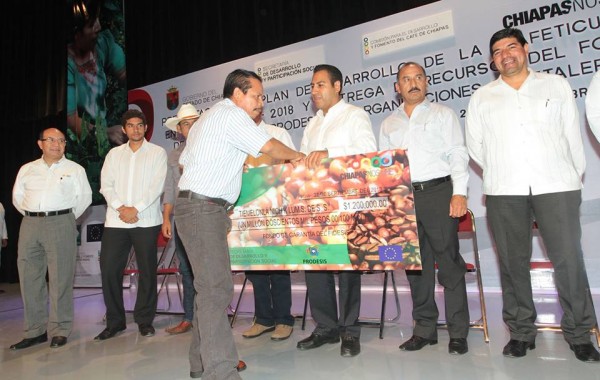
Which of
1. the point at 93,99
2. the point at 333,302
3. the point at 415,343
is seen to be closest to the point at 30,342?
the point at 333,302

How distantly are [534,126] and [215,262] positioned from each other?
6.32 ft

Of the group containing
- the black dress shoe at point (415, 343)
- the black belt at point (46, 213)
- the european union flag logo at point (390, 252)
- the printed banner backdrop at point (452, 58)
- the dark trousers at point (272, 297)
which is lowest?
the black dress shoe at point (415, 343)

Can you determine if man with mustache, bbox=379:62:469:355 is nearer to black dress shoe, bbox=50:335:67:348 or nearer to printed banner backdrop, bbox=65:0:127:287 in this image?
black dress shoe, bbox=50:335:67:348

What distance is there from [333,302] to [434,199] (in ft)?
3.15

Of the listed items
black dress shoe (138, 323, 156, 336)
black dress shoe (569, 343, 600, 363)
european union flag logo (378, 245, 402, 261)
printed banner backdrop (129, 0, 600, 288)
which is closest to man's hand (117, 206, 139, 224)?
black dress shoe (138, 323, 156, 336)

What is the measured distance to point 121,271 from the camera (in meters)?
3.79

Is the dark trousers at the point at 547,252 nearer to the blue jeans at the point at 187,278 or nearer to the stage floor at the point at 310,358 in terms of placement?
the stage floor at the point at 310,358

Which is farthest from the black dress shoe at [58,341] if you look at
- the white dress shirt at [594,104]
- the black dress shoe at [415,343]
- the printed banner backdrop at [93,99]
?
the printed banner backdrop at [93,99]

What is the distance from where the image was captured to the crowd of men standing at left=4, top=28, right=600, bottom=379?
2.23 meters

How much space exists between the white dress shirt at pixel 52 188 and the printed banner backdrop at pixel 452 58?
2.66 meters

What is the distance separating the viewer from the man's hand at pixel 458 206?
2660mm

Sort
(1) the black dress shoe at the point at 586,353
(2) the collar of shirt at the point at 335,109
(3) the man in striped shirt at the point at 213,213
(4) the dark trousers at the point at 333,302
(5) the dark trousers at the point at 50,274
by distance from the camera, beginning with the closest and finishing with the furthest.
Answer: (3) the man in striped shirt at the point at 213,213, (1) the black dress shoe at the point at 586,353, (4) the dark trousers at the point at 333,302, (2) the collar of shirt at the point at 335,109, (5) the dark trousers at the point at 50,274

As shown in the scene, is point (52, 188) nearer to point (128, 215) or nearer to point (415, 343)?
point (128, 215)

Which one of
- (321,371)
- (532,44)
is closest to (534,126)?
(321,371)
